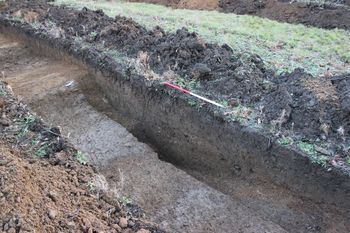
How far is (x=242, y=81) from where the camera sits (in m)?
6.24

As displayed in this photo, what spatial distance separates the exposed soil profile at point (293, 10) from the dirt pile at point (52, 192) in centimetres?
742

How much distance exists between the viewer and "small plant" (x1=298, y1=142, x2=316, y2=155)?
4840 mm

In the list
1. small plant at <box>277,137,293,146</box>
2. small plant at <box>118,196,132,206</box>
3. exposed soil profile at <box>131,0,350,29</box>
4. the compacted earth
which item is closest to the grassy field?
exposed soil profile at <box>131,0,350,29</box>

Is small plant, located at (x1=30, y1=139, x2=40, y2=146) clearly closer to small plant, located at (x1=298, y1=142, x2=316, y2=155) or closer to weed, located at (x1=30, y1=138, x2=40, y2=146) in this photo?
weed, located at (x1=30, y1=138, x2=40, y2=146)

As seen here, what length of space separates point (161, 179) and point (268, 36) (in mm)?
4620

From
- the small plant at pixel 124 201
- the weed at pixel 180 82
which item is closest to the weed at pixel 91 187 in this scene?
the small plant at pixel 124 201

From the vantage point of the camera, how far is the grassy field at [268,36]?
726cm

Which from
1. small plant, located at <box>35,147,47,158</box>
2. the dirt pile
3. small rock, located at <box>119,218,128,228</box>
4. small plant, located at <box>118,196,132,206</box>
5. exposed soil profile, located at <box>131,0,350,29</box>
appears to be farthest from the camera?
exposed soil profile, located at <box>131,0,350,29</box>

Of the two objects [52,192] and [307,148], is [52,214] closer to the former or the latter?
[52,192]

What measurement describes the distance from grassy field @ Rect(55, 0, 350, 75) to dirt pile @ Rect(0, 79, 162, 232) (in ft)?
11.9

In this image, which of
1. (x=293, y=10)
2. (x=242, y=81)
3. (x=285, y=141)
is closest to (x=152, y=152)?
(x=242, y=81)

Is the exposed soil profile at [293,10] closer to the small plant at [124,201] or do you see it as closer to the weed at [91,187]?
the small plant at [124,201]

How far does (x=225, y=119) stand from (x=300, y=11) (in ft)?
21.3

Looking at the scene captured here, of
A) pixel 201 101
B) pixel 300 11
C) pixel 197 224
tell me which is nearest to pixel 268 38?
pixel 300 11
